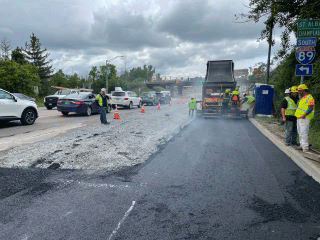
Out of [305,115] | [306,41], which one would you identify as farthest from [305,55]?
[305,115]

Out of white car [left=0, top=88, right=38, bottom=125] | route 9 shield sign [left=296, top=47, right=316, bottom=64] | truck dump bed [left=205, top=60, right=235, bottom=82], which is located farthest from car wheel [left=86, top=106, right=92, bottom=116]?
route 9 shield sign [left=296, top=47, right=316, bottom=64]

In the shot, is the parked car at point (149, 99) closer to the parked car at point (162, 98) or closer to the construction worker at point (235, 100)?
the parked car at point (162, 98)

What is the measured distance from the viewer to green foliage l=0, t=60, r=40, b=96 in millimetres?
39188

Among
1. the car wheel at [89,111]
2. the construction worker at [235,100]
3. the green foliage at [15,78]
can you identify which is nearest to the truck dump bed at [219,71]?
the construction worker at [235,100]

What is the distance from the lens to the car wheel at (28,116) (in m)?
12.9

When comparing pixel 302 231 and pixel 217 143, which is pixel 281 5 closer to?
pixel 217 143

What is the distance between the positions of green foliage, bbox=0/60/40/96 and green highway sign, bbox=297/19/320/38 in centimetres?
3950

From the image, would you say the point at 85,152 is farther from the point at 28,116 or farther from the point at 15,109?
the point at 28,116

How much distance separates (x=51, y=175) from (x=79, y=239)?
2576 millimetres

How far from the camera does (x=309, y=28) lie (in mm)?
8070

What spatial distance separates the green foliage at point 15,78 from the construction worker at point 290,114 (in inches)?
1544

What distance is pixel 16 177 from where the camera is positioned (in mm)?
5207

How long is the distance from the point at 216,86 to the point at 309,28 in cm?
1085

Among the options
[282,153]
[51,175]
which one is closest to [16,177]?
[51,175]
